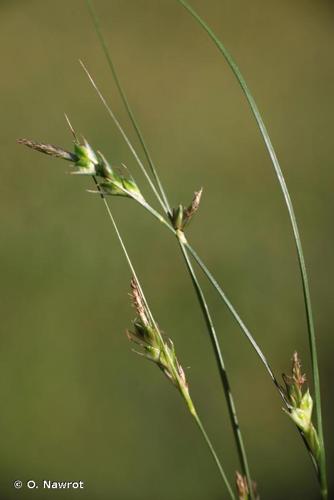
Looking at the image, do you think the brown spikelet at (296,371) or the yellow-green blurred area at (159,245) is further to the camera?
the yellow-green blurred area at (159,245)

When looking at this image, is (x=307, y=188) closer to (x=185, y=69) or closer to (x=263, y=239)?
(x=263, y=239)

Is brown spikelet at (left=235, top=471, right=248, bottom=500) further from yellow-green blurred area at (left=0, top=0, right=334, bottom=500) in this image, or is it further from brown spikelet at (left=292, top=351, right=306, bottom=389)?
yellow-green blurred area at (left=0, top=0, right=334, bottom=500)

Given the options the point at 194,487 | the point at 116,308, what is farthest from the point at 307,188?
the point at 194,487

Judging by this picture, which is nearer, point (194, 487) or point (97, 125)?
point (194, 487)

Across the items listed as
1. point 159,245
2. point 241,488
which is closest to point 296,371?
point 241,488

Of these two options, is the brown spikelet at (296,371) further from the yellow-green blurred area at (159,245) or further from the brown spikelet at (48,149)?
the yellow-green blurred area at (159,245)

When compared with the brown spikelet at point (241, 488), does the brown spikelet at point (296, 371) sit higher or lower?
higher

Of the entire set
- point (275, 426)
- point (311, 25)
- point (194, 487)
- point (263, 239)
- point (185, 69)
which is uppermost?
point (311, 25)

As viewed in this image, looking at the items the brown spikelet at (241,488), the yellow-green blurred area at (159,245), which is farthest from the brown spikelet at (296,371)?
the yellow-green blurred area at (159,245)
